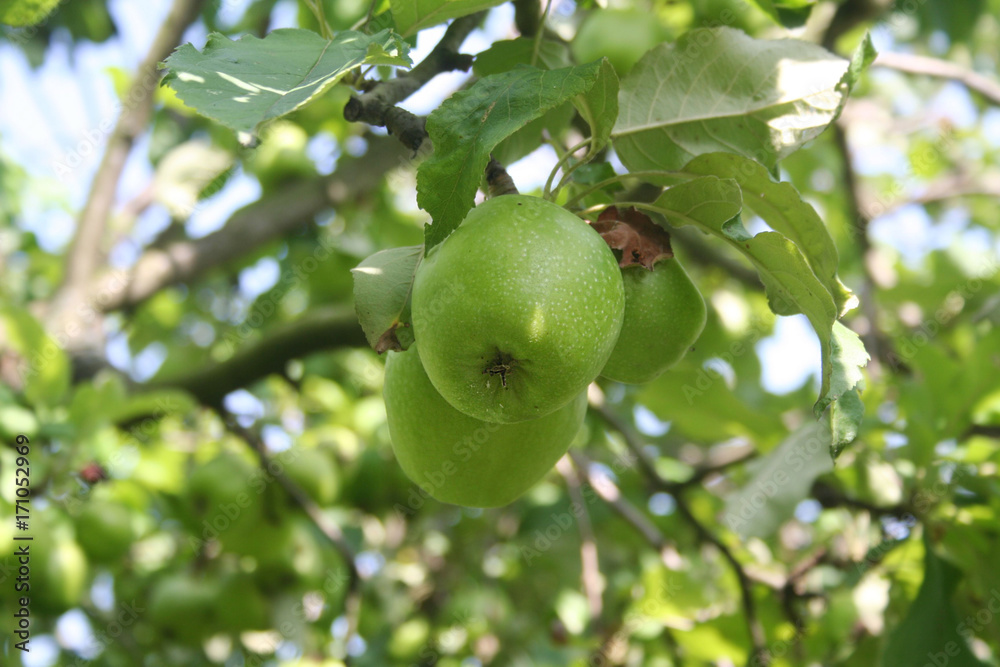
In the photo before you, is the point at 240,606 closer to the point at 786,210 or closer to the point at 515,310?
the point at 515,310

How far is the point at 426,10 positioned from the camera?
3.09ft

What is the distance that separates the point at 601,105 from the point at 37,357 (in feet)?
5.69

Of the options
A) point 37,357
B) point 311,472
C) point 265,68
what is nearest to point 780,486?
point 265,68

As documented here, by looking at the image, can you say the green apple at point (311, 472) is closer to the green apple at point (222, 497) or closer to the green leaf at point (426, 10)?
the green apple at point (222, 497)

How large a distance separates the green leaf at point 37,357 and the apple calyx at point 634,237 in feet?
A: 5.30

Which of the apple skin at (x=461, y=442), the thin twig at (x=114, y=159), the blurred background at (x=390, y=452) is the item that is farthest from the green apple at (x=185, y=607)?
the apple skin at (x=461, y=442)

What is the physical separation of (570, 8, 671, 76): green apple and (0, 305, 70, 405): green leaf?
148cm

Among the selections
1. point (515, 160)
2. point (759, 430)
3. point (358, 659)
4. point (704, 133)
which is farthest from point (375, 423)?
point (704, 133)

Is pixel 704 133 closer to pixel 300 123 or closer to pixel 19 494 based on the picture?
pixel 19 494

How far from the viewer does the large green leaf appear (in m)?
1.51

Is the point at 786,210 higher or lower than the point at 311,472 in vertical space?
higher

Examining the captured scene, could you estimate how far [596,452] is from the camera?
3178 millimetres

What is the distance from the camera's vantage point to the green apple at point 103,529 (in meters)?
1.90

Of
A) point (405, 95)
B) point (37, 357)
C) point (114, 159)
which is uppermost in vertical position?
point (405, 95)
